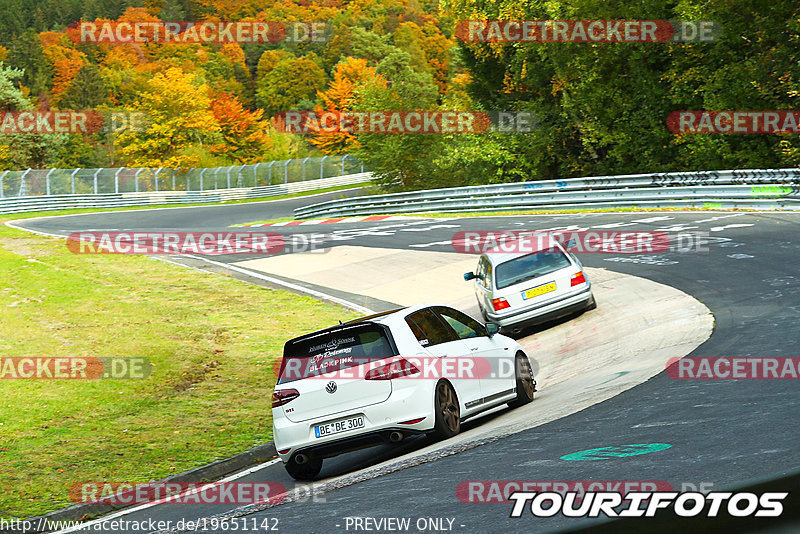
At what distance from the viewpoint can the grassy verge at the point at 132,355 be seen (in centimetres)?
1037

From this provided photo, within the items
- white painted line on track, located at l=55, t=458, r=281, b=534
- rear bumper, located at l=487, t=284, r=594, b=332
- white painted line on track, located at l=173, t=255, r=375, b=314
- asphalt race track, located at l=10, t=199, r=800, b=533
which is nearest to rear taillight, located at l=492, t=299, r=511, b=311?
rear bumper, located at l=487, t=284, r=594, b=332

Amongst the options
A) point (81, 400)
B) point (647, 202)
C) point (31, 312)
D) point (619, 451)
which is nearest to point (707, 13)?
point (647, 202)

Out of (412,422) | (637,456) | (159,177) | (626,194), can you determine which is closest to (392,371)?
(412,422)

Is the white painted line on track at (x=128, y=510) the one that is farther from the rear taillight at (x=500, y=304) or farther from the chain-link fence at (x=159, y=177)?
the chain-link fence at (x=159, y=177)

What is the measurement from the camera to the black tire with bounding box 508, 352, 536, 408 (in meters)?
10.9

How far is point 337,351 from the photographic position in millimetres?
9219

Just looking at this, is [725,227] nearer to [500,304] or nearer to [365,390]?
[500,304]

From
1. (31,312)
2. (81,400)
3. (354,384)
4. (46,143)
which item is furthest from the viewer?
(46,143)

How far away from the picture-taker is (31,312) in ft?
61.9

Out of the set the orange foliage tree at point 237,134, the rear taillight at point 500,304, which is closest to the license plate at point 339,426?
the rear taillight at point 500,304

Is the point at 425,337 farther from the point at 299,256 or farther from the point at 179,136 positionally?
the point at 179,136

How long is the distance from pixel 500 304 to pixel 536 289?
696mm

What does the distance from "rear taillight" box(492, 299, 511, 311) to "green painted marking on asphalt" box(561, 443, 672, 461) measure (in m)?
9.55

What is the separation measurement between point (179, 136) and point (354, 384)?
267 feet
